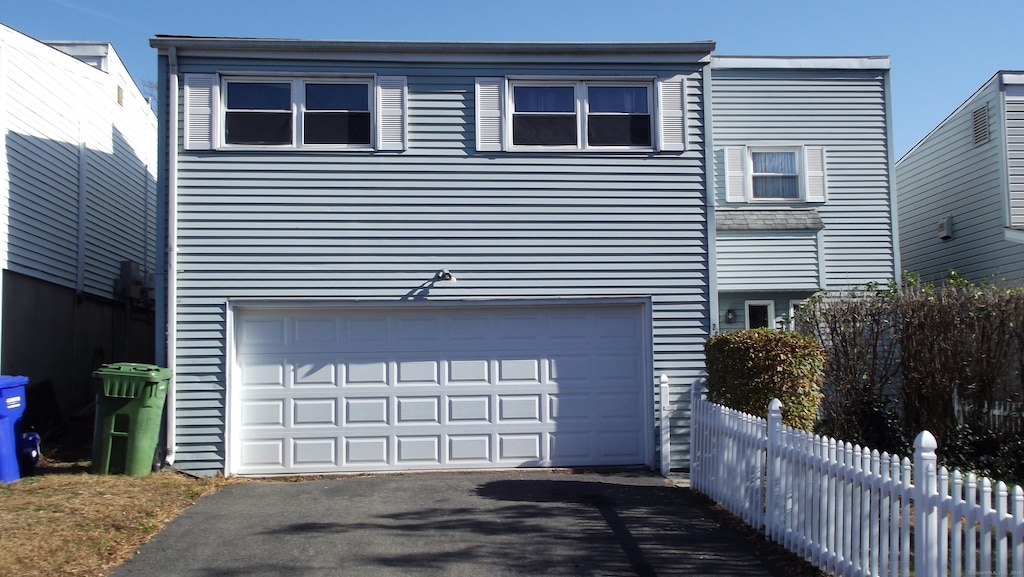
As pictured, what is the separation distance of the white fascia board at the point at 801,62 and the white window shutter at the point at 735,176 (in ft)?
4.64

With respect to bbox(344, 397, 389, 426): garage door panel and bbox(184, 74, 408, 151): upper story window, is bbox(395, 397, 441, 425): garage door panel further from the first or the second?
bbox(184, 74, 408, 151): upper story window

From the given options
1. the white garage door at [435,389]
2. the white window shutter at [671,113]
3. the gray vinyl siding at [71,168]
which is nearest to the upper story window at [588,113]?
the white window shutter at [671,113]

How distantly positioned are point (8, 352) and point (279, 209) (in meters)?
3.95

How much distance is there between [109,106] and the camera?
1419cm

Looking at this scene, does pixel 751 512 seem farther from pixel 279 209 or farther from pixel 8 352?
pixel 8 352

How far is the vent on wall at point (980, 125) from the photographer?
14.2 m

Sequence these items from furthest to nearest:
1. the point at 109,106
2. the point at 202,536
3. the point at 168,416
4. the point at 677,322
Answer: the point at 109,106 < the point at 677,322 < the point at 168,416 < the point at 202,536

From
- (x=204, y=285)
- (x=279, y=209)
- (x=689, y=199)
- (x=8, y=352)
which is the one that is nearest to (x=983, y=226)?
(x=689, y=199)

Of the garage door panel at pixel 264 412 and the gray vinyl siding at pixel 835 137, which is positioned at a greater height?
the gray vinyl siding at pixel 835 137

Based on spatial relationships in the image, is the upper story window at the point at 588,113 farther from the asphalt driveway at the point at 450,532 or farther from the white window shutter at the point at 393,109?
the asphalt driveway at the point at 450,532

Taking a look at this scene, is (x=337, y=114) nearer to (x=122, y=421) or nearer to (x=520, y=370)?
(x=520, y=370)

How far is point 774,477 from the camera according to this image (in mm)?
6727

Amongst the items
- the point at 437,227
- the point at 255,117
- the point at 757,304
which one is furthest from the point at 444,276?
the point at 757,304

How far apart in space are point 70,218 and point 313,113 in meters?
4.94
